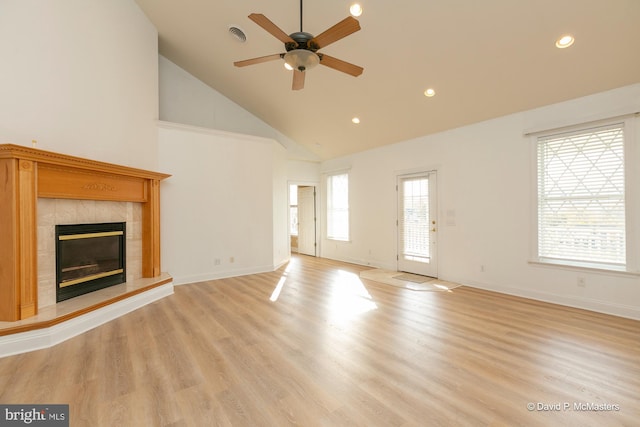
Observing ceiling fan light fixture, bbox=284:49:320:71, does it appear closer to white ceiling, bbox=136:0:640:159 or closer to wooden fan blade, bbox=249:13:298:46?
wooden fan blade, bbox=249:13:298:46

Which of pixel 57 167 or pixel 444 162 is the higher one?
pixel 444 162

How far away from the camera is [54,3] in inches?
125

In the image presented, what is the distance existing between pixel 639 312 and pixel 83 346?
237 inches

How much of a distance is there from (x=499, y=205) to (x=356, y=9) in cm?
352

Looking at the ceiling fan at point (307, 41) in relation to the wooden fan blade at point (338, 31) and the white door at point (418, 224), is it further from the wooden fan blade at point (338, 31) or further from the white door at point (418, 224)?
the white door at point (418, 224)

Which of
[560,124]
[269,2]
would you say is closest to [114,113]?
[269,2]

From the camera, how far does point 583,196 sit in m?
3.77

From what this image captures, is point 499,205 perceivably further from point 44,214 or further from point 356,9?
point 44,214

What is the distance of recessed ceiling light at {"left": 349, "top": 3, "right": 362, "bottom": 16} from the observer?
130 inches

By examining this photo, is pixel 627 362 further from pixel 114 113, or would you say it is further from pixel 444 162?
pixel 114 113

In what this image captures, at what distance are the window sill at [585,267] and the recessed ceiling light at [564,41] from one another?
8.88 feet

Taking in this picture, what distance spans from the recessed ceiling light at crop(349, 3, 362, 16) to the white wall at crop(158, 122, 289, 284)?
3.17 m

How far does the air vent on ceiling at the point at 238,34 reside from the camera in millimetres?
4264

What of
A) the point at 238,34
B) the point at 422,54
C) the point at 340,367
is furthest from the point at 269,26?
the point at 340,367
